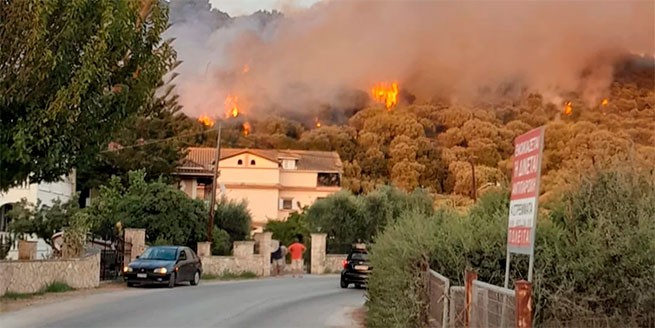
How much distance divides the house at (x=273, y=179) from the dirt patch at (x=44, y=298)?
44913 mm

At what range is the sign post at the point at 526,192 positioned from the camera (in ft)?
28.3

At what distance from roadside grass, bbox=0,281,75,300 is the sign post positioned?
13879 millimetres

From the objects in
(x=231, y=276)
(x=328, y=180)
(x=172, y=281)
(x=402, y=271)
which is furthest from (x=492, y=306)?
(x=328, y=180)

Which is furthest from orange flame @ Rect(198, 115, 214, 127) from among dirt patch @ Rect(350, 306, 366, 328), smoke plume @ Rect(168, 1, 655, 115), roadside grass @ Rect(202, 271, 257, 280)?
dirt patch @ Rect(350, 306, 366, 328)

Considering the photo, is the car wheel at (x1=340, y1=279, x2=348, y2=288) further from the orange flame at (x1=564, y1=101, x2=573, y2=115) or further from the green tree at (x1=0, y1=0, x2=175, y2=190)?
the orange flame at (x1=564, y1=101, x2=573, y2=115)

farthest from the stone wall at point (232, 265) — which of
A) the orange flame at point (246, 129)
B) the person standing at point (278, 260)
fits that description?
the orange flame at point (246, 129)

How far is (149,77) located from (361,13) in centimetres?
8021

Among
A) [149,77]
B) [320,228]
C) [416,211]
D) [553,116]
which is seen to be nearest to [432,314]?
[416,211]

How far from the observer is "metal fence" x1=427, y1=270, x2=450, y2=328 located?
1048cm

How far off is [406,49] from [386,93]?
551 centimetres

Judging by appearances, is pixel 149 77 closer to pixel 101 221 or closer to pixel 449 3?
pixel 101 221

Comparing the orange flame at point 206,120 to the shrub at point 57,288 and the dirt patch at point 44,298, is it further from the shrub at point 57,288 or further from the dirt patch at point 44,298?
the shrub at point 57,288

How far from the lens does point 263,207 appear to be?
71.9 m

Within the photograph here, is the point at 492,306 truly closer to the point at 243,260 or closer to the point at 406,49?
the point at 243,260
